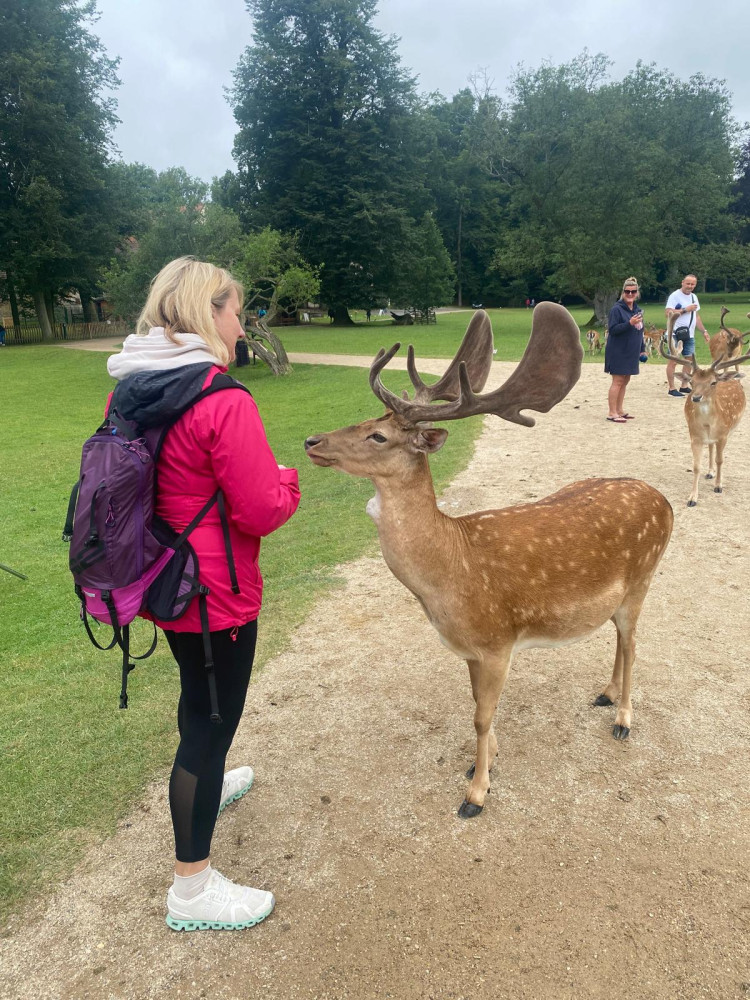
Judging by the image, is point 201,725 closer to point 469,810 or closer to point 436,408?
point 469,810

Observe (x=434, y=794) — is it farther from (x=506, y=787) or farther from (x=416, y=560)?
(x=416, y=560)

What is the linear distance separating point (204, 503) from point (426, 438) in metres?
1.19

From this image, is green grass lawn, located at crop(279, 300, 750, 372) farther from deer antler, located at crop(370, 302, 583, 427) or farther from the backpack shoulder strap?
the backpack shoulder strap

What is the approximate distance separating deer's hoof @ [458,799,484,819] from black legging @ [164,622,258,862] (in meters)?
1.24

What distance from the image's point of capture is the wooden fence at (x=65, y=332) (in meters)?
39.2

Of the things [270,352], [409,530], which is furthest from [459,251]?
[409,530]

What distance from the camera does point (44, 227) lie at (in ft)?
115

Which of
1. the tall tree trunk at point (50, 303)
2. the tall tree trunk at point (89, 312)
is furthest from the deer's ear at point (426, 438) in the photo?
Answer: the tall tree trunk at point (89, 312)

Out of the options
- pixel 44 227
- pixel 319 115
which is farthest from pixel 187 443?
pixel 319 115

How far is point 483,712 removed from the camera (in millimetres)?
3176

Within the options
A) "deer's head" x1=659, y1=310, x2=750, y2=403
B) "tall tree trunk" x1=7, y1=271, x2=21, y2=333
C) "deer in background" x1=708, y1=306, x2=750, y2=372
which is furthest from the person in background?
"tall tree trunk" x1=7, y1=271, x2=21, y2=333

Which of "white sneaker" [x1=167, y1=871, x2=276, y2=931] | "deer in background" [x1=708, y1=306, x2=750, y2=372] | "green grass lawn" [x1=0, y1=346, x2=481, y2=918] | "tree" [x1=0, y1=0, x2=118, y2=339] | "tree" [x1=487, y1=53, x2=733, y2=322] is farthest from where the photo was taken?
"tree" [x1=0, y1=0, x2=118, y2=339]

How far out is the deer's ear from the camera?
3.07m

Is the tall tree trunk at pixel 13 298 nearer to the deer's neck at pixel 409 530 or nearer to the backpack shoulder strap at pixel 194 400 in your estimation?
the deer's neck at pixel 409 530
